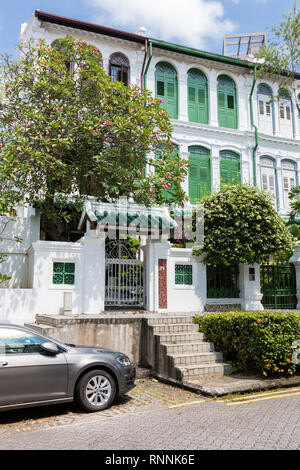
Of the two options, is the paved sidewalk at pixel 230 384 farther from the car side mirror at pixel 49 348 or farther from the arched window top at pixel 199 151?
the arched window top at pixel 199 151

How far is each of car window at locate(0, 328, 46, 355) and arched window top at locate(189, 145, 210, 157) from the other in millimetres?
14757

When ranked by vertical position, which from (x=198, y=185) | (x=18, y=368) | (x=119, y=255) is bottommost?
(x=18, y=368)

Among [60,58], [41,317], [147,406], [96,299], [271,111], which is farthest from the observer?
[271,111]

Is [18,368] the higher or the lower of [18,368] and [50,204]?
the lower

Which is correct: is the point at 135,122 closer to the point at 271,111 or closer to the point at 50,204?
the point at 50,204

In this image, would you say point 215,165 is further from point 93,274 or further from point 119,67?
point 93,274

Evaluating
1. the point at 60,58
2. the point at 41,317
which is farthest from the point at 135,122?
the point at 41,317

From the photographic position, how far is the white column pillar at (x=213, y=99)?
66.3ft

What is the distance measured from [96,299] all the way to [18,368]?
5.43 meters

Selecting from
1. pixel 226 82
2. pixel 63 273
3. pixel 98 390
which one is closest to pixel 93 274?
pixel 63 273

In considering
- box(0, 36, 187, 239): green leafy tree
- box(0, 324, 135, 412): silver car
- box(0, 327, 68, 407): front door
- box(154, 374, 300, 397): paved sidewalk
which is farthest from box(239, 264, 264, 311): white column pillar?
box(0, 327, 68, 407): front door

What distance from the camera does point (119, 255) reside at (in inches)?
487

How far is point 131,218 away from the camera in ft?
41.4

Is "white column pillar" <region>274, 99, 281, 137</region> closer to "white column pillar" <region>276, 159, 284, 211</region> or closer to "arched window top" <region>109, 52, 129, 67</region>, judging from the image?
Answer: "white column pillar" <region>276, 159, 284, 211</region>
